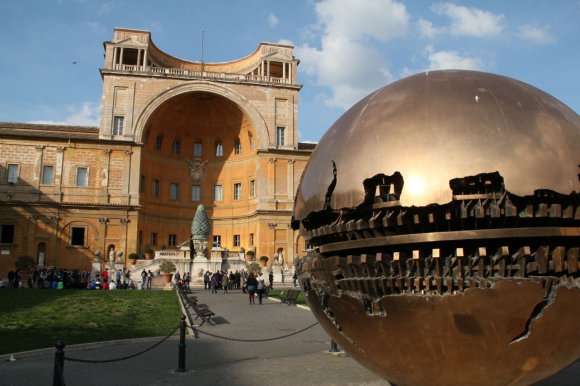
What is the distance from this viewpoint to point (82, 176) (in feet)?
139

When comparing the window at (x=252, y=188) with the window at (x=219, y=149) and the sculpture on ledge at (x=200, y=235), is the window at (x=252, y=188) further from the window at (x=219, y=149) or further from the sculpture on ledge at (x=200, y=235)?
the sculpture on ledge at (x=200, y=235)

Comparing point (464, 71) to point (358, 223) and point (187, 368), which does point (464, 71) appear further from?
point (187, 368)

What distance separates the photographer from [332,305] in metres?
4.48

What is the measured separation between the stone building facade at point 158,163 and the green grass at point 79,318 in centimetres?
2021

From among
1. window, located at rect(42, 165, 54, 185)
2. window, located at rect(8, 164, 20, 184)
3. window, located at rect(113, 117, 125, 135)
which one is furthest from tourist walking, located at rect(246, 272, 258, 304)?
window, located at rect(8, 164, 20, 184)

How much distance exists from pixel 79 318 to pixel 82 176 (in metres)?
30.1

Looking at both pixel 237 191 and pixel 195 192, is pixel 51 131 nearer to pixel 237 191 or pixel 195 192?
pixel 195 192

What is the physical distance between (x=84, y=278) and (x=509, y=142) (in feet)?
114

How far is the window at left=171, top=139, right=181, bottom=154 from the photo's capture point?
49188 millimetres

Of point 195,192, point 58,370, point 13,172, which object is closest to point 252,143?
point 195,192

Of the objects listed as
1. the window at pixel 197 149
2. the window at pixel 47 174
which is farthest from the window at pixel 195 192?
the window at pixel 47 174

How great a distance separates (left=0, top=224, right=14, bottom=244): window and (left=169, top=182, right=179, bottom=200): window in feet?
44.6

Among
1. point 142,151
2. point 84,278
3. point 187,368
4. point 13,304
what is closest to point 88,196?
point 142,151

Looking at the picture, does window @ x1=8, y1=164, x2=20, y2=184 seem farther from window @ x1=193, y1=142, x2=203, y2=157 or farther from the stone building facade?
window @ x1=193, y1=142, x2=203, y2=157
